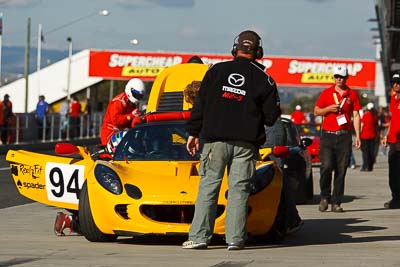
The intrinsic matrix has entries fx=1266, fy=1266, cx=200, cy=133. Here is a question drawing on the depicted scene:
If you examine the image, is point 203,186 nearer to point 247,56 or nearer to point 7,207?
point 247,56

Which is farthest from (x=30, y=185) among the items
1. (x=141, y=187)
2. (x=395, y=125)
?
(x=395, y=125)

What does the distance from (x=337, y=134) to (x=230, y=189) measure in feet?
18.0

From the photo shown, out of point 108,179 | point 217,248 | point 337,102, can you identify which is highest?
point 337,102

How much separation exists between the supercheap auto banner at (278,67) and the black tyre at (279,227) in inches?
2551

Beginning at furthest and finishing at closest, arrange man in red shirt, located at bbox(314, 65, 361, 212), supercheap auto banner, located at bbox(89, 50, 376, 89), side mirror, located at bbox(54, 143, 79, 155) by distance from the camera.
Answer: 1. supercheap auto banner, located at bbox(89, 50, 376, 89)
2. man in red shirt, located at bbox(314, 65, 361, 212)
3. side mirror, located at bbox(54, 143, 79, 155)

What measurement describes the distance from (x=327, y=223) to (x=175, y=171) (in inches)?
125

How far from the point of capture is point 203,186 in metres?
10.8

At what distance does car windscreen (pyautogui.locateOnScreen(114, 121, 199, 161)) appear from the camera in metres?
12.3

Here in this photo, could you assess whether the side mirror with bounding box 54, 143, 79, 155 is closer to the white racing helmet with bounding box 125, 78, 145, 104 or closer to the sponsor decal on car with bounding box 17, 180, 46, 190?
the sponsor decal on car with bounding box 17, 180, 46, 190

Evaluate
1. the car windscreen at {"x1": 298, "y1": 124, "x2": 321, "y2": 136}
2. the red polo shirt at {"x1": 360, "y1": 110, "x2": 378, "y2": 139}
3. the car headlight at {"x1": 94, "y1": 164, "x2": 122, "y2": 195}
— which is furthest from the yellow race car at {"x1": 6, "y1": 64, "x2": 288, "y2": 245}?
the car windscreen at {"x1": 298, "y1": 124, "x2": 321, "y2": 136}

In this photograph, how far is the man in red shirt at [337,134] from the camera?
16.0 m

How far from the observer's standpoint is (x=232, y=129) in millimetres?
10758

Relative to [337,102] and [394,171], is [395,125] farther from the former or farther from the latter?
[337,102]

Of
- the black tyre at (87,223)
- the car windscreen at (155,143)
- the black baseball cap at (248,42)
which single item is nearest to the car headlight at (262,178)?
the car windscreen at (155,143)
